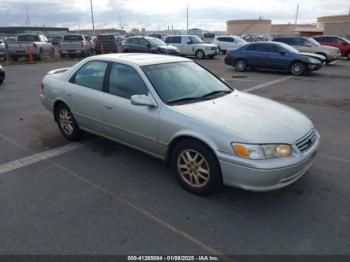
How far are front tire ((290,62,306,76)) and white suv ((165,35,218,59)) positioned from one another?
9431 mm

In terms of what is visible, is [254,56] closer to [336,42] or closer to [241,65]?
[241,65]

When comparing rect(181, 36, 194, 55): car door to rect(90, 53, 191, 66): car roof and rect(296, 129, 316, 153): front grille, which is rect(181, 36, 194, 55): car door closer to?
rect(90, 53, 191, 66): car roof

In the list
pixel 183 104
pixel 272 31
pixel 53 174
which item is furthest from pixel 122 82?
pixel 272 31

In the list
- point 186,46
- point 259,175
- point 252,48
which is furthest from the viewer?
point 186,46

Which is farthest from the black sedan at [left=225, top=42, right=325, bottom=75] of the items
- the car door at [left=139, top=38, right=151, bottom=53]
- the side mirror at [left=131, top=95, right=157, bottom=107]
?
the side mirror at [left=131, top=95, right=157, bottom=107]

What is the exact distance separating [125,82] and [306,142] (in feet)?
8.17

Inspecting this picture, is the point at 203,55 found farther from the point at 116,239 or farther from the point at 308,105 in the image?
the point at 116,239

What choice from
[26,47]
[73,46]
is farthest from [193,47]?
[26,47]

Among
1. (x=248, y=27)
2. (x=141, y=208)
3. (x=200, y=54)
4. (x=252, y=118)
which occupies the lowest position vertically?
(x=141, y=208)

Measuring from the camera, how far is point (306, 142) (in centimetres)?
346

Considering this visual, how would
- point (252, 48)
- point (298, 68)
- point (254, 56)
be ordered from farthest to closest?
point (252, 48) → point (254, 56) → point (298, 68)

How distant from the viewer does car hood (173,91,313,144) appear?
3.18 m

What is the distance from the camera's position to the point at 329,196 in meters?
3.58

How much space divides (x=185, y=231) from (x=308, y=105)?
659 cm
